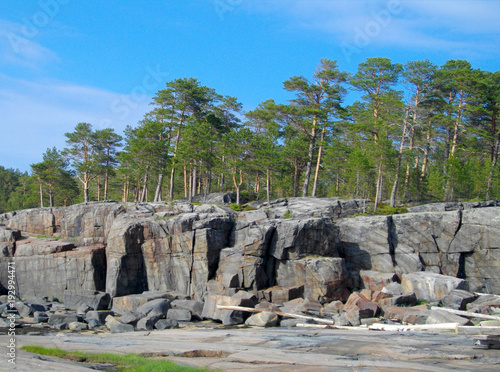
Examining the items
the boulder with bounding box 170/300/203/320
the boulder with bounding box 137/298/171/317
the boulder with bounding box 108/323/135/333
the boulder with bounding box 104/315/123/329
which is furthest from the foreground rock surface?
the boulder with bounding box 170/300/203/320

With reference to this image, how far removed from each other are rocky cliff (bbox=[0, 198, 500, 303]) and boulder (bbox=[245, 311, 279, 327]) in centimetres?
572

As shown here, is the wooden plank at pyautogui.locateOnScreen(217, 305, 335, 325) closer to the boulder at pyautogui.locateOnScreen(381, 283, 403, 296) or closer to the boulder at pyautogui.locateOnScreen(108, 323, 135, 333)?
the boulder at pyautogui.locateOnScreen(108, 323, 135, 333)

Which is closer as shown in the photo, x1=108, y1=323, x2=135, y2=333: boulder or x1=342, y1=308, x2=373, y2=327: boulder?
x1=342, y1=308, x2=373, y2=327: boulder

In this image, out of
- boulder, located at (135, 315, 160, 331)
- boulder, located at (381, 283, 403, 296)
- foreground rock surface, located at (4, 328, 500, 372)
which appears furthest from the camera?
boulder, located at (381, 283, 403, 296)

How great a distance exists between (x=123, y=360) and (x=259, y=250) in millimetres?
20656

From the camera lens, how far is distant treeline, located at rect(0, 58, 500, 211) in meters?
48.7

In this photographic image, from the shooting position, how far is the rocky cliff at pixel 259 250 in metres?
35.5

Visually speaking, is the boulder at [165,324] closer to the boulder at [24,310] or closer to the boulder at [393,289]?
the boulder at [24,310]

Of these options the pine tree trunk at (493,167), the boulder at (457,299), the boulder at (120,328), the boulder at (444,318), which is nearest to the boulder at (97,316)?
the boulder at (120,328)

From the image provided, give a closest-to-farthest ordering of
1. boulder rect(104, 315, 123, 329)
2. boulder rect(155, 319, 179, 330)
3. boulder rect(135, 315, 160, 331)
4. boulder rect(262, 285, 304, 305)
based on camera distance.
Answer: boulder rect(135, 315, 160, 331) < boulder rect(155, 319, 179, 330) < boulder rect(104, 315, 123, 329) < boulder rect(262, 285, 304, 305)

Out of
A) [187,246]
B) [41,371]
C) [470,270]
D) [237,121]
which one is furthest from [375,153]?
[41,371]

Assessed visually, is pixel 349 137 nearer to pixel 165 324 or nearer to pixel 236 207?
pixel 236 207

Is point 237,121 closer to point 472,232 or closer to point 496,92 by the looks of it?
point 496,92

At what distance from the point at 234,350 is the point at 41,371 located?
816cm
